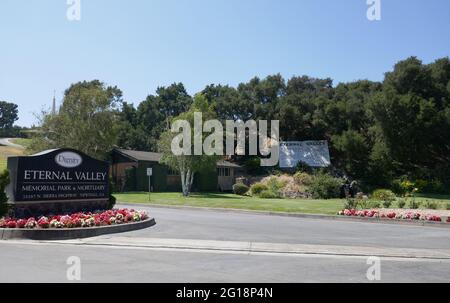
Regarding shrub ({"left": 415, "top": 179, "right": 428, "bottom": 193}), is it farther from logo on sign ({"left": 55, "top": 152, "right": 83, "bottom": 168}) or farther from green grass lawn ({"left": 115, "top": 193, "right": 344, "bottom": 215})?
logo on sign ({"left": 55, "top": 152, "right": 83, "bottom": 168})

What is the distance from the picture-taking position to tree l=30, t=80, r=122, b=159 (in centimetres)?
4328

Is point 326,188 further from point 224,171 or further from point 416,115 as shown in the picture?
point 224,171

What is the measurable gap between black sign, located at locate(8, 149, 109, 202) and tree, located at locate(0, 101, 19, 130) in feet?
424

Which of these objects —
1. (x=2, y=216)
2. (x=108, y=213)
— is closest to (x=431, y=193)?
(x=108, y=213)

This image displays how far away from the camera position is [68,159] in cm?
1695

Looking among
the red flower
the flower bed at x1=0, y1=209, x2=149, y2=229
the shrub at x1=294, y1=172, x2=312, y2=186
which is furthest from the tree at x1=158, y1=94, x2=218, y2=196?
the red flower

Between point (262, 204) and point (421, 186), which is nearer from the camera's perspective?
point (262, 204)

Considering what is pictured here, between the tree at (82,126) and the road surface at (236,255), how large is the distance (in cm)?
2921

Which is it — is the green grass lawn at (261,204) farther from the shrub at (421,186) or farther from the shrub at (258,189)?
the shrub at (421,186)

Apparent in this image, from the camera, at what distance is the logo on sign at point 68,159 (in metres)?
16.6

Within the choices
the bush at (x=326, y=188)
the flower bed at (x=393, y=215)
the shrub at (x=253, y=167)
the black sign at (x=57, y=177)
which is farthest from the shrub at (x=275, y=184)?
the black sign at (x=57, y=177)

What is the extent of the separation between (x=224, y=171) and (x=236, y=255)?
39846mm

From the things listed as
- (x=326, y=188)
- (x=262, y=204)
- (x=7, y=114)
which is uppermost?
(x=7, y=114)

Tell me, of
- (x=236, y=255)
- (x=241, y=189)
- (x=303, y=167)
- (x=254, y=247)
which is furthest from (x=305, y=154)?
(x=236, y=255)
